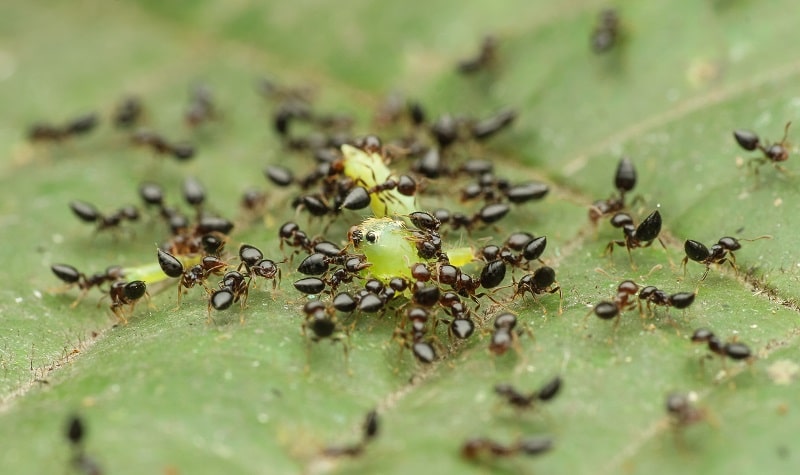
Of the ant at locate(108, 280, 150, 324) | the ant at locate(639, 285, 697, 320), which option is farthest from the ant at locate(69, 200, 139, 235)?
the ant at locate(639, 285, 697, 320)

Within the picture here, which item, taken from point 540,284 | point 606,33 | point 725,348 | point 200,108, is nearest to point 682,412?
point 725,348

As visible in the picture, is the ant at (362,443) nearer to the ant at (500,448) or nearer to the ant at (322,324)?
the ant at (500,448)

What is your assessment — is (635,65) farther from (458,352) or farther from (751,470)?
(751,470)

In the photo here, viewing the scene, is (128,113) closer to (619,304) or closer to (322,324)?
(322,324)

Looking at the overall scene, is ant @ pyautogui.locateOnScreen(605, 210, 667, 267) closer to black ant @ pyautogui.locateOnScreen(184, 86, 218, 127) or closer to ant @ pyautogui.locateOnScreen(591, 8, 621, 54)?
ant @ pyautogui.locateOnScreen(591, 8, 621, 54)

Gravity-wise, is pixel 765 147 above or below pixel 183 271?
above

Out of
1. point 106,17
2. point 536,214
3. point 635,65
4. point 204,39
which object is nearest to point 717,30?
point 635,65

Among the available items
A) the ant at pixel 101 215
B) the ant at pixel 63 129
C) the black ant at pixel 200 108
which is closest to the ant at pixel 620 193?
the ant at pixel 101 215
